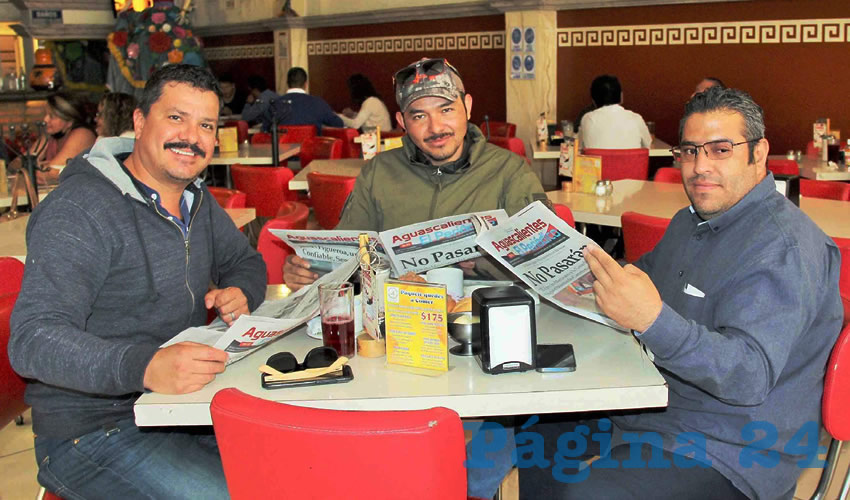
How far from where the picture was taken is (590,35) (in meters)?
9.16

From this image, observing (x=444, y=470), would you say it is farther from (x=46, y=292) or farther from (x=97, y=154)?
(x=97, y=154)

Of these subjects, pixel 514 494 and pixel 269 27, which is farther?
pixel 269 27

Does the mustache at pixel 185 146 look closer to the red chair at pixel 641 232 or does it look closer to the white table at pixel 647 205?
the red chair at pixel 641 232

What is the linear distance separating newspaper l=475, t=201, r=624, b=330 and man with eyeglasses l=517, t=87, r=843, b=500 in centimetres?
18

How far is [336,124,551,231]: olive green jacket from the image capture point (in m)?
2.72

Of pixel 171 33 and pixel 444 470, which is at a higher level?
pixel 171 33

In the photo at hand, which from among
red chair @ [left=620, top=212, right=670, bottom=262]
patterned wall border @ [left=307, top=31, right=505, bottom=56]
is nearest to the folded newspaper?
red chair @ [left=620, top=212, right=670, bottom=262]

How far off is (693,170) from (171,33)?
485 inches

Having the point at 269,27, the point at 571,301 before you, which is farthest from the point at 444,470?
the point at 269,27

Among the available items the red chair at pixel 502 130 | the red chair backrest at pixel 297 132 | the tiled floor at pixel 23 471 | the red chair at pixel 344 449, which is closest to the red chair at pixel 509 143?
the red chair at pixel 502 130

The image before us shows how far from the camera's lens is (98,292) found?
6.17 ft

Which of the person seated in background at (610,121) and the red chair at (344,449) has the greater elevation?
the person seated in background at (610,121)

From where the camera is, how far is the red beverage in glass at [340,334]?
1815 millimetres

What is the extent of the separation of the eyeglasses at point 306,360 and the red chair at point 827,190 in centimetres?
323
